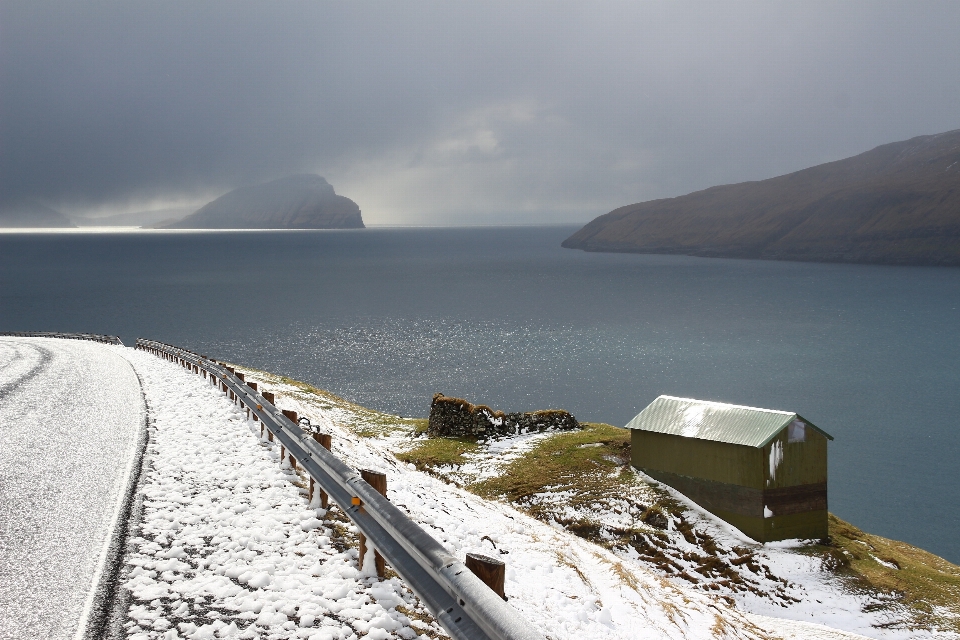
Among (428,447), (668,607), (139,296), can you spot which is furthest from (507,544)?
(139,296)

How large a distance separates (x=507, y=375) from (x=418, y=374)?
11.4 metres

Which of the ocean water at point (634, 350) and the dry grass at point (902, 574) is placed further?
the ocean water at point (634, 350)

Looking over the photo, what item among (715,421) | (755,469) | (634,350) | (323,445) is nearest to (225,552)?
(323,445)

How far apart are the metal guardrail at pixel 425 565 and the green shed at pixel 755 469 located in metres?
24.4

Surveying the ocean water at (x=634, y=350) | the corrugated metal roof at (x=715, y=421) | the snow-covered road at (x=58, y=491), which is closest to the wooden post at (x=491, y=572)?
the snow-covered road at (x=58, y=491)

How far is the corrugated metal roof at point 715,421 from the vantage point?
93.7ft

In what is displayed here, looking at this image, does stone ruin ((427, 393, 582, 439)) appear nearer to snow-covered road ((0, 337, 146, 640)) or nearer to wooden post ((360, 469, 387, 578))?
snow-covered road ((0, 337, 146, 640))

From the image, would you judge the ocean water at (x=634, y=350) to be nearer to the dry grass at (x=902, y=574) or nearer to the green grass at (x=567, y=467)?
the dry grass at (x=902, y=574)

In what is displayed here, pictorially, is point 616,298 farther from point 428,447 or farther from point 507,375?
point 428,447

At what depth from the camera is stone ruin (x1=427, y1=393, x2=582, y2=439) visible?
39.4 meters

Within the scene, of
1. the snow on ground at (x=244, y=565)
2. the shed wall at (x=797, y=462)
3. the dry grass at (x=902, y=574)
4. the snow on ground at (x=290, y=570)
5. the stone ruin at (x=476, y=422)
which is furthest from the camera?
the stone ruin at (x=476, y=422)

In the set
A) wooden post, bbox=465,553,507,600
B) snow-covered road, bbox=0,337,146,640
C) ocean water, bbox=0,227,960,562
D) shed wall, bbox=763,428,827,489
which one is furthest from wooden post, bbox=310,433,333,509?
ocean water, bbox=0,227,960,562

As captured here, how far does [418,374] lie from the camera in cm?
8300

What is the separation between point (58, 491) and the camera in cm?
992
